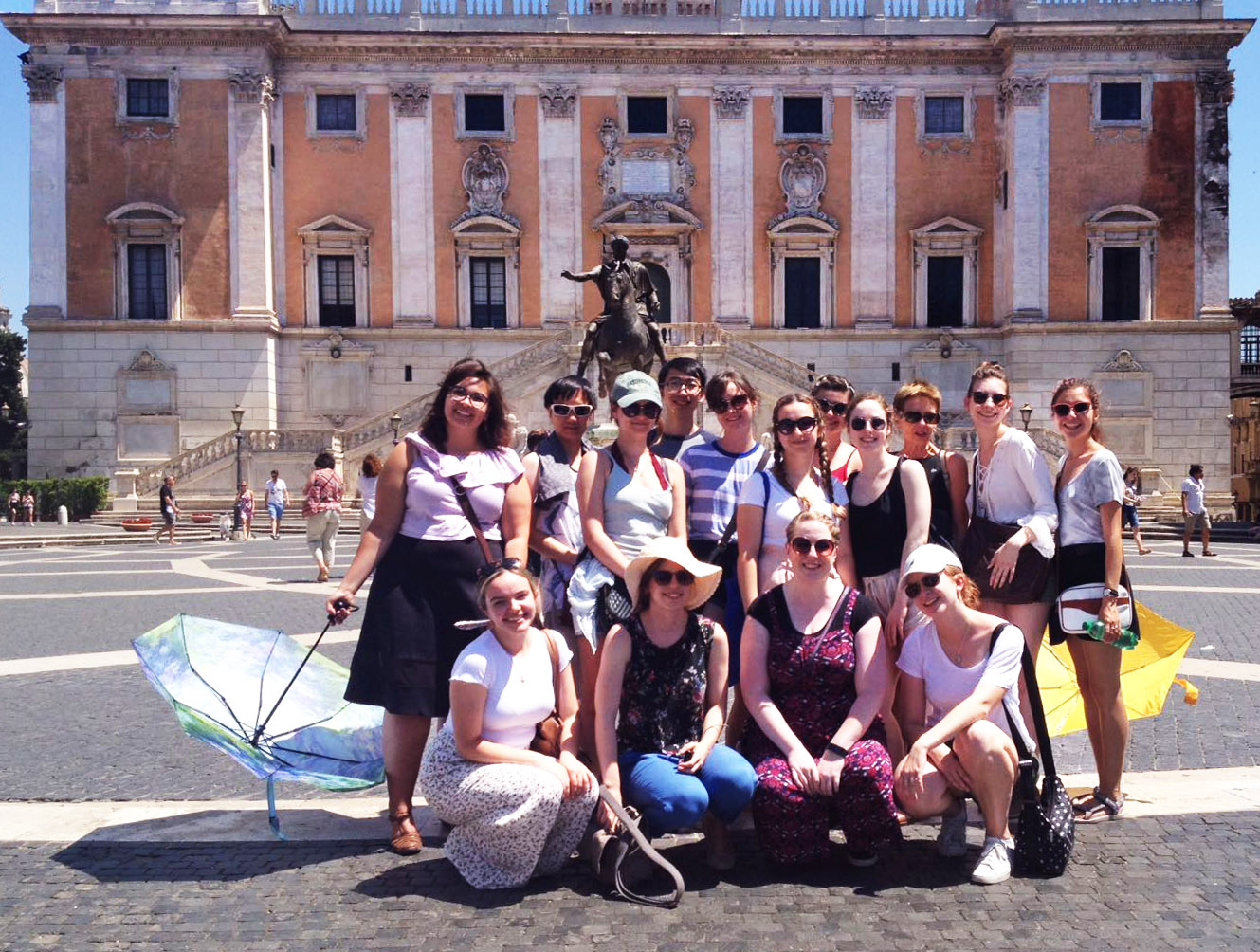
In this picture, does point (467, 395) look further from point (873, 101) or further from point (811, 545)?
point (873, 101)

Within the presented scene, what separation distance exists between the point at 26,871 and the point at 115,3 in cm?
3393

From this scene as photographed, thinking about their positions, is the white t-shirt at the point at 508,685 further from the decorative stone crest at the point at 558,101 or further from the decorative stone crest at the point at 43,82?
the decorative stone crest at the point at 43,82

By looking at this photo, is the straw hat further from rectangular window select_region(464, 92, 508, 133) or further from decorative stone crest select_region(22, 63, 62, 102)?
decorative stone crest select_region(22, 63, 62, 102)

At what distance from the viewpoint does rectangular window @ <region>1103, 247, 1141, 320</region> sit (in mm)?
34719

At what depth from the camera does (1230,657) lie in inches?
383

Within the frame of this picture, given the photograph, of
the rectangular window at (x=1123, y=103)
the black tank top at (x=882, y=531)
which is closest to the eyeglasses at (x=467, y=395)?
the black tank top at (x=882, y=531)

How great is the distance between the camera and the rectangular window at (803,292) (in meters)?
35.3

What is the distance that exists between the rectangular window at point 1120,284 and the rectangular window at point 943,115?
573cm

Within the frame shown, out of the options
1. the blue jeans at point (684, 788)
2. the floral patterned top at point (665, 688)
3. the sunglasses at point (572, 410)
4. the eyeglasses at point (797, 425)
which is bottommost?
the blue jeans at point (684, 788)

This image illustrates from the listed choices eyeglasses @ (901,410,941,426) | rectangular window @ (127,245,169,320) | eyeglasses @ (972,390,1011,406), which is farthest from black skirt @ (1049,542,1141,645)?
rectangular window @ (127,245,169,320)

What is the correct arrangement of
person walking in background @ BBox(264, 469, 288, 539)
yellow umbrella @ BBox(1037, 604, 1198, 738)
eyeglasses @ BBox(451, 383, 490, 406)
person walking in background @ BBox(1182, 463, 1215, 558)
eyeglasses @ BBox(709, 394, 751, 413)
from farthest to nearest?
person walking in background @ BBox(264, 469, 288, 539) < person walking in background @ BBox(1182, 463, 1215, 558) < yellow umbrella @ BBox(1037, 604, 1198, 738) < eyeglasses @ BBox(709, 394, 751, 413) < eyeglasses @ BBox(451, 383, 490, 406)

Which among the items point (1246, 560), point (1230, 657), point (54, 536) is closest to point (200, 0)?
point (54, 536)

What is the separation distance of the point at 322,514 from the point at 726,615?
11.3 metres

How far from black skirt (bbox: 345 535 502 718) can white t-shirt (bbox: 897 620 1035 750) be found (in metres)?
1.98
